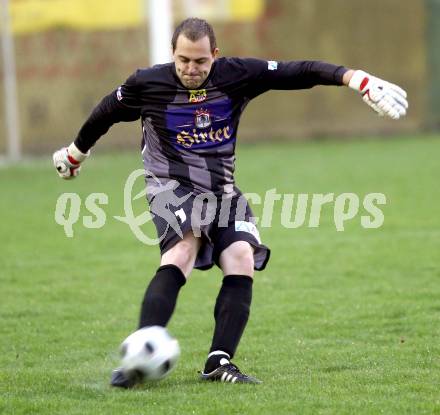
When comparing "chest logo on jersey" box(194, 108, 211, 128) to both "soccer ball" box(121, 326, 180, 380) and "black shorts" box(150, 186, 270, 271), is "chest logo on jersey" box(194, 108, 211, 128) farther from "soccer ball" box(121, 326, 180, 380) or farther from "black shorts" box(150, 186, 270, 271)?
"soccer ball" box(121, 326, 180, 380)

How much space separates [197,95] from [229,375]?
1388mm

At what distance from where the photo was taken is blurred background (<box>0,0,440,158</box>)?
20381 mm

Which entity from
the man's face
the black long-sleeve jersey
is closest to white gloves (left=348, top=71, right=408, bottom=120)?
the black long-sleeve jersey

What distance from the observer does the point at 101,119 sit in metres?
5.44

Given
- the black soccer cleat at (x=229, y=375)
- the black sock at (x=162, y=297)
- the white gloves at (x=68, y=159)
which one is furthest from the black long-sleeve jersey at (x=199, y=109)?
the black soccer cleat at (x=229, y=375)

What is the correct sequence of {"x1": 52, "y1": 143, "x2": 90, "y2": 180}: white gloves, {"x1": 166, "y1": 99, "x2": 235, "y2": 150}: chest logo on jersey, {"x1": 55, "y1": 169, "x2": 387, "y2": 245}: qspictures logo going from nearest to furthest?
{"x1": 166, "y1": 99, "x2": 235, "y2": 150}: chest logo on jersey → {"x1": 52, "y1": 143, "x2": 90, "y2": 180}: white gloves → {"x1": 55, "y1": 169, "x2": 387, "y2": 245}: qspictures logo

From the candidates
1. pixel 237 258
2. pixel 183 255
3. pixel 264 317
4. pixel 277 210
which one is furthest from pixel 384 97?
pixel 277 210

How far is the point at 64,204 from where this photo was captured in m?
13.3

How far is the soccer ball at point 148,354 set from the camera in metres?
4.61

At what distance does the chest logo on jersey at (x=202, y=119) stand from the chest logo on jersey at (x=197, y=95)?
54 millimetres

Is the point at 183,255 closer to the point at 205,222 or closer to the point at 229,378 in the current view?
the point at 205,222

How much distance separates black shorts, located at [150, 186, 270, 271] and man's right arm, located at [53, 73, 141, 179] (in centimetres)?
48

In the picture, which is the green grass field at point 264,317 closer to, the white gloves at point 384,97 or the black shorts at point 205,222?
the black shorts at point 205,222

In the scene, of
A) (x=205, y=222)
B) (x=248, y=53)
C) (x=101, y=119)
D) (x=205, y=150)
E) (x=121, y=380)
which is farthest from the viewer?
(x=248, y=53)
